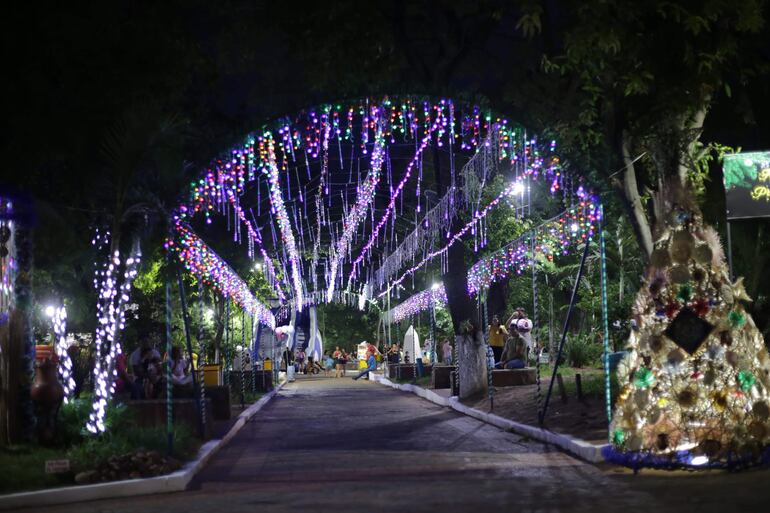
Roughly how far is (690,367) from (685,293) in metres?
0.85

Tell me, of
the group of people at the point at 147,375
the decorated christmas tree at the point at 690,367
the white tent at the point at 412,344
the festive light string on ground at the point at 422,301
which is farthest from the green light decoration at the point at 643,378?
the white tent at the point at 412,344

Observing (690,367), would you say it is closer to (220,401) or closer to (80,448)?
(80,448)

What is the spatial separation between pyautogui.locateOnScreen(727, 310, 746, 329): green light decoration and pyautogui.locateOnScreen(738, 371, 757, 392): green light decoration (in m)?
0.53

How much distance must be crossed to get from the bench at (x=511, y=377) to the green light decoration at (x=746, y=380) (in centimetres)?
1234

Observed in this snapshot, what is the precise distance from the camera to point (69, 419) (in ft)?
42.4

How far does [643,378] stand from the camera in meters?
10.8

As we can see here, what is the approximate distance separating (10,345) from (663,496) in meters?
8.29

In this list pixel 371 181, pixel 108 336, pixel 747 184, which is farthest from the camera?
pixel 371 181

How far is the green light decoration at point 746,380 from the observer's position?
34.0 feet

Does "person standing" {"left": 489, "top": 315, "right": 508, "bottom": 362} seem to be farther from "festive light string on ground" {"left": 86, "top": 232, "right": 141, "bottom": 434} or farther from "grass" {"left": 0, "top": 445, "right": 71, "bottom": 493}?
"grass" {"left": 0, "top": 445, "right": 71, "bottom": 493}

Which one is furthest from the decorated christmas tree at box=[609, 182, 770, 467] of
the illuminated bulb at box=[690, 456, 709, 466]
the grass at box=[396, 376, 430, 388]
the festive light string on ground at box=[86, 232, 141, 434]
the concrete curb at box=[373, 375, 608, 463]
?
the grass at box=[396, 376, 430, 388]

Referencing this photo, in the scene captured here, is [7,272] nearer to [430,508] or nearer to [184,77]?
[184,77]

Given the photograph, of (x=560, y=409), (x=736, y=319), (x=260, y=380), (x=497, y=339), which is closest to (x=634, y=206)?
(x=736, y=319)

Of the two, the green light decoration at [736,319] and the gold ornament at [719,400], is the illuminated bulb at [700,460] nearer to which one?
the gold ornament at [719,400]
